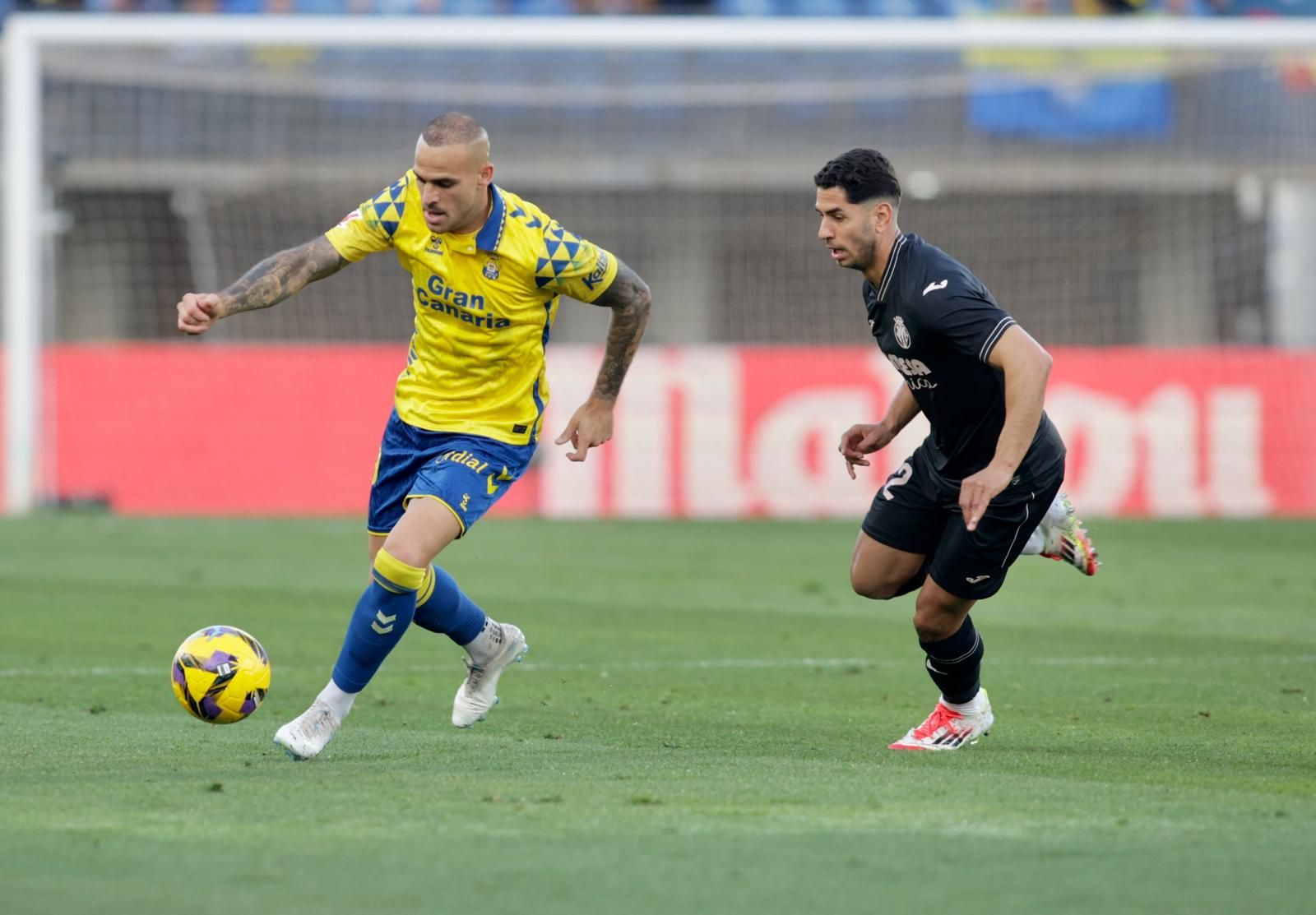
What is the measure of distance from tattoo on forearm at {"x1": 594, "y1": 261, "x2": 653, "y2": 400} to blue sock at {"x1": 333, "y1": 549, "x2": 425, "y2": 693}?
1091mm

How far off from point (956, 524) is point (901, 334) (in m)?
0.75

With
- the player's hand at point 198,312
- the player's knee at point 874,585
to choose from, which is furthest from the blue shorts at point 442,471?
the player's knee at point 874,585

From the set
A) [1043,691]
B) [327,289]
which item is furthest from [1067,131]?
[1043,691]

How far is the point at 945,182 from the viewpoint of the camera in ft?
78.8

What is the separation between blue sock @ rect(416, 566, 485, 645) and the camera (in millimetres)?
7082

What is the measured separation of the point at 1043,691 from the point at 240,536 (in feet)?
35.7

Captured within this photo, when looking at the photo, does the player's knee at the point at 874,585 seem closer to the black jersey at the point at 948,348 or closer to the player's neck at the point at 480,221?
the black jersey at the point at 948,348

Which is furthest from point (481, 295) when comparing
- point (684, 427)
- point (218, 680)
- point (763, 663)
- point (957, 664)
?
point (684, 427)

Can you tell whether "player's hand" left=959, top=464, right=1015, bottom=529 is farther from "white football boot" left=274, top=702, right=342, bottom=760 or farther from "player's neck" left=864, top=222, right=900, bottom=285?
"white football boot" left=274, top=702, right=342, bottom=760

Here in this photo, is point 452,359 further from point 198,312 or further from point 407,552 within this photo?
point 198,312

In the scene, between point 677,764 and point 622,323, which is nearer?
point 677,764

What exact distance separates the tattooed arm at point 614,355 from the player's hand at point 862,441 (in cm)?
89

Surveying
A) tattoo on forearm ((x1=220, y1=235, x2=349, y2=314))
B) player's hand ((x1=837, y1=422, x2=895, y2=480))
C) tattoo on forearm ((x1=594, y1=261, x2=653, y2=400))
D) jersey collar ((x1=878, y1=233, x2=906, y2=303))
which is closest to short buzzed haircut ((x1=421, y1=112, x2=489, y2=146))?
tattoo on forearm ((x1=220, y1=235, x2=349, y2=314))

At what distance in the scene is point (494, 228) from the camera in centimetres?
679
